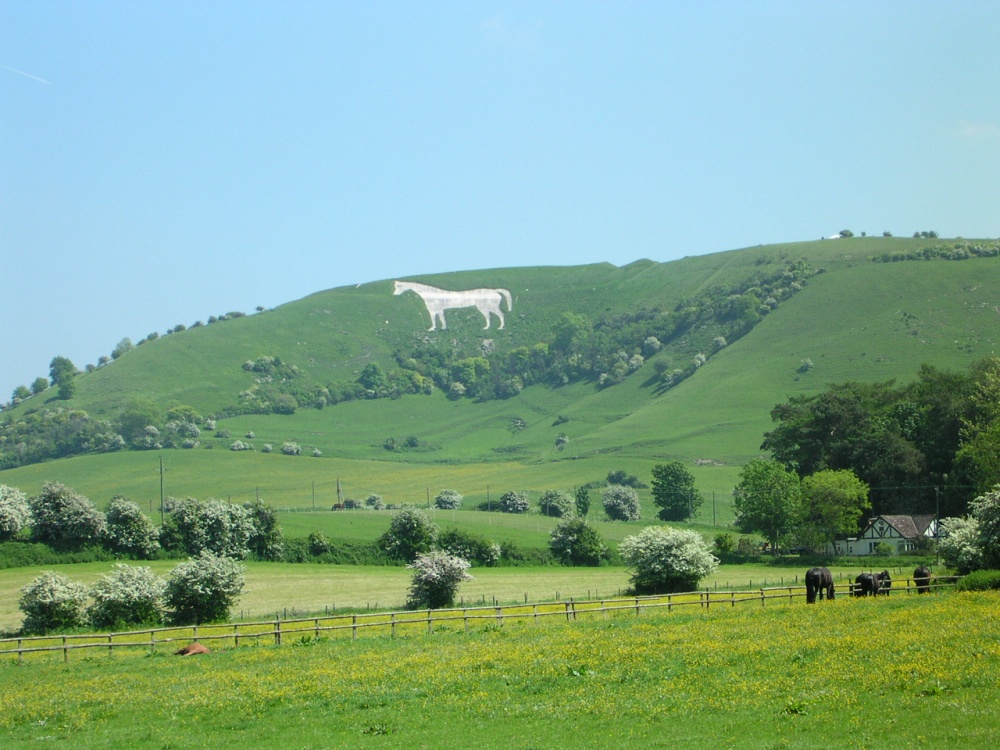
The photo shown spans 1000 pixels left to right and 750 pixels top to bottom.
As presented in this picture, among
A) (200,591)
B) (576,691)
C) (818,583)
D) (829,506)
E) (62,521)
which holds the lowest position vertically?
(200,591)

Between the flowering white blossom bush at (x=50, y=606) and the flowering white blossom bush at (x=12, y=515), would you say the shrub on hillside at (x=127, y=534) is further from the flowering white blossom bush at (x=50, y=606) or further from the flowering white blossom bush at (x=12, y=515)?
the flowering white blossom bush at (x=50, y=606)

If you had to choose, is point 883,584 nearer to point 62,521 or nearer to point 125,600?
point 125,600

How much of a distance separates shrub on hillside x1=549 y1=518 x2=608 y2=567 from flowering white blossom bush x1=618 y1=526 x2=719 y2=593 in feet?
106

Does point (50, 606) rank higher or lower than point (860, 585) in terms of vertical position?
lower

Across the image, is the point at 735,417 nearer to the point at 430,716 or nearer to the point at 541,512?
the point at 541,512

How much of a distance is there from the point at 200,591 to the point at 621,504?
9273 cm

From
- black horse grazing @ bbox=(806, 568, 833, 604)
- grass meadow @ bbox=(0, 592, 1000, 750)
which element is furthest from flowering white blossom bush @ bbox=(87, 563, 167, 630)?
black horse grazing @ bbox=(806, 568, 833, 604)

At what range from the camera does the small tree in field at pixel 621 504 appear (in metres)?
139

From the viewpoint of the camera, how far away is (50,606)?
172 ft

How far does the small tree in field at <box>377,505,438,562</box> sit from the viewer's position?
92375mm

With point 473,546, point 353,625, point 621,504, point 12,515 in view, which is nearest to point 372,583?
point 473,546

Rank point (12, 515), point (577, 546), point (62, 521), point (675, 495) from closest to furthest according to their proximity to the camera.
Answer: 1. point (12, 515)
2. point (62, 521)
3. point (577, 546)
4. point (675, 495)

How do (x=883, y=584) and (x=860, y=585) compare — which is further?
(x=883, y=584)

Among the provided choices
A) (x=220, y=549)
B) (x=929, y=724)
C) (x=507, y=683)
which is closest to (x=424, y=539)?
(x=220, y=549)
